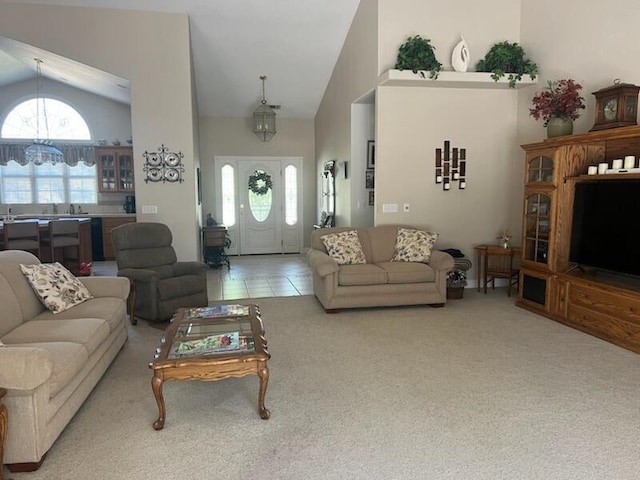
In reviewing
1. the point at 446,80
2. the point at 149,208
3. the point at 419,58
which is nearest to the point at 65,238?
the point at 149,208

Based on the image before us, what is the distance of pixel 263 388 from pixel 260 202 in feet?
22.9

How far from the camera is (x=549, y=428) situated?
2.53 m

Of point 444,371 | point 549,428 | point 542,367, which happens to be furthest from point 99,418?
point 542,367

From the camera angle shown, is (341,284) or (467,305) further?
(467,305)

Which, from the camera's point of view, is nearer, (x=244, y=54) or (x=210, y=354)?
(x=210, y=354)

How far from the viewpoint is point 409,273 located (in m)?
4.92

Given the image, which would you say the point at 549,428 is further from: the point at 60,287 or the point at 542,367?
the point at 60,287

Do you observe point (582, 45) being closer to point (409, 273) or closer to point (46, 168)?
Result: point (409, 273)

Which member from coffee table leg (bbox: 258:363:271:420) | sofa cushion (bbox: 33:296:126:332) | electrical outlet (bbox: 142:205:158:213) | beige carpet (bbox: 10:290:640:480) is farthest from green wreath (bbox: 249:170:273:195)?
coffee table leg (bbox: 258:363:271:420)

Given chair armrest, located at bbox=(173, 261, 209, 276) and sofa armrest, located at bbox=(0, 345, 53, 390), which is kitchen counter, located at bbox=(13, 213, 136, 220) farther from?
sofa armrest, located at bbox=(0, 345, 53, 390)

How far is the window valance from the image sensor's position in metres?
8.59

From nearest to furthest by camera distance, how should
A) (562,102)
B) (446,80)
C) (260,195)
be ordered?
(562,102), (446,80), (260,195)

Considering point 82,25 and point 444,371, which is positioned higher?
point 82,25

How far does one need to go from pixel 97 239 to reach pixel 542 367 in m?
8.17
